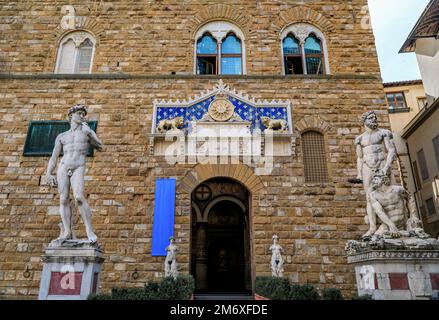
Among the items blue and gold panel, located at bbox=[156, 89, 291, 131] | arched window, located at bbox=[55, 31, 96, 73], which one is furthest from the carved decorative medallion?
arched window, located at bbox=[55, 31, 96, 73]

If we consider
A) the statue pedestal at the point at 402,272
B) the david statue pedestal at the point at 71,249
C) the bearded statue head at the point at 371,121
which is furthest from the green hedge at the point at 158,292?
the bearded statue head at the point at 371,121

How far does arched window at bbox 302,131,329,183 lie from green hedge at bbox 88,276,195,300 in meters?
5.04

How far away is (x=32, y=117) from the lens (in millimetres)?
9945

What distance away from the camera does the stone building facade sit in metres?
8.66

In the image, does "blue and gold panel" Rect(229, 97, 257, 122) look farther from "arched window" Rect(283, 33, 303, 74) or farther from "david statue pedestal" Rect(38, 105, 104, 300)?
"david statue pedestal" Rect(38, 105, 104, 300)

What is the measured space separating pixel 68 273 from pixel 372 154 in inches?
237

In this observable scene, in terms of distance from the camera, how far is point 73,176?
621cm

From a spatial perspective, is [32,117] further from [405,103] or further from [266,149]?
[405,103]

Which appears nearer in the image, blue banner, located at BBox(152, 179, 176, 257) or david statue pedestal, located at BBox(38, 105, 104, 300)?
david statue pedestal, located at BBox(38, 105, 104, 300)

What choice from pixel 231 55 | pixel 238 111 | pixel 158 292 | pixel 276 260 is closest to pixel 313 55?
pixel 231 55

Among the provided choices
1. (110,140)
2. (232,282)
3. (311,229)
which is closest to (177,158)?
(110,140)

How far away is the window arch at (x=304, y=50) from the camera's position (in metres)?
10.8

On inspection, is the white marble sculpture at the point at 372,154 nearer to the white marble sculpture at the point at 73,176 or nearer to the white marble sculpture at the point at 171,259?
the white marble sculpture at the point at 171,259

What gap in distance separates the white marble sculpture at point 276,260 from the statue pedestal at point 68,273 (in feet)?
13.7
